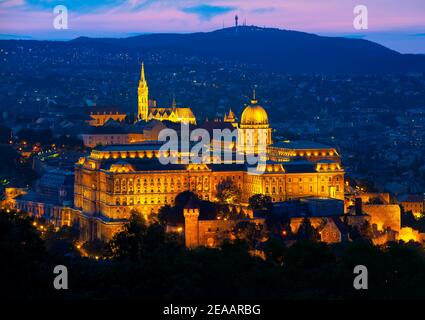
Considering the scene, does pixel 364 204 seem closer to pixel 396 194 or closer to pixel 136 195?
pixel 136 195

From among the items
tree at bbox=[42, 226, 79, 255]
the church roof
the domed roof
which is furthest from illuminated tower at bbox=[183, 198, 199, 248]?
the domed roof

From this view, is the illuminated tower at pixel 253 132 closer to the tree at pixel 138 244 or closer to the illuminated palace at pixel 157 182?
the illuminated palace at pixel 157 182

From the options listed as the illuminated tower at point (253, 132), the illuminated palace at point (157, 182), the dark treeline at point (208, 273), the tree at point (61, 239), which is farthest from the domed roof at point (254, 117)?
the dark treeline at point (208, 273)

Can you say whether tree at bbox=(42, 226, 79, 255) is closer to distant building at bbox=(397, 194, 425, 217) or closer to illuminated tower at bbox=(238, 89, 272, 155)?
illuminated tower at bbox=(238, 89, 272, 155)

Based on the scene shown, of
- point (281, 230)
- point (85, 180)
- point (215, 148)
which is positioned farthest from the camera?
point (215, 148)

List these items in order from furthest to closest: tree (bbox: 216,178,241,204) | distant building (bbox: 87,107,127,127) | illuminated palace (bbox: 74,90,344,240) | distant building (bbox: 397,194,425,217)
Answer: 1. distant building (bbox: 87,107,127,127)
2. distant building (bbox: 397,194,425,217)
3. tree (bbox: 216,178,241,204)
4. illuminated palace (bbox: 74,90,344,240)
